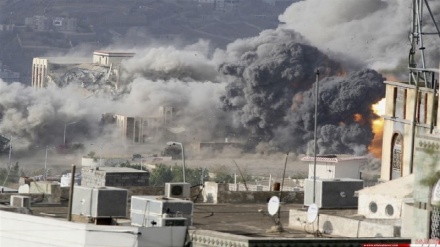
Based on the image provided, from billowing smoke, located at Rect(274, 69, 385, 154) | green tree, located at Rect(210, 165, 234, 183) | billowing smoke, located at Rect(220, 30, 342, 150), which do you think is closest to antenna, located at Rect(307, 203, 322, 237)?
green tree, located at Rect(210, 165, 234, 183)

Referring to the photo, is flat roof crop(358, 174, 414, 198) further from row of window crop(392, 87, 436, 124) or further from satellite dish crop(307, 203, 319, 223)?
row of window crop(392, 87, 436, 124)

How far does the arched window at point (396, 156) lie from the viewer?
163ft

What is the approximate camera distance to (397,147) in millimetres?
49938

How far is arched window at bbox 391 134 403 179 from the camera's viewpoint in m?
49.8

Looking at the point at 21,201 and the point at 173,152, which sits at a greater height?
the point at 173,152

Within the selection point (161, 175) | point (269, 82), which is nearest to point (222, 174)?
point (161, 175)

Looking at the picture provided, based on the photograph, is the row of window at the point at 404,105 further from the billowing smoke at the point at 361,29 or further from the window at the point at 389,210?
the billowing smoke at the point at 361,29

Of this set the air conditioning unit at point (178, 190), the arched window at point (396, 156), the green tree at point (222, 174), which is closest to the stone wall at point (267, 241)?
the air conditioning unit at point (178, 190)

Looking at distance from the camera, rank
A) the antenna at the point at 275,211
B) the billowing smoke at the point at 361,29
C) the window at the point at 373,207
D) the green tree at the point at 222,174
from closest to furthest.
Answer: the antenna at the point at 275,211, the window at the point at 373,207, the green tree at the point at 222,174, the billowing smoke at the point at 361,29

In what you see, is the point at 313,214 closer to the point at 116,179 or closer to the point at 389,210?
the point at 389,210

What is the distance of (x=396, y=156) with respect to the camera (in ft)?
165

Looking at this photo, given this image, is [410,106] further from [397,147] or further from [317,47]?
[317,47]

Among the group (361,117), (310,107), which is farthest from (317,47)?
(361,117)

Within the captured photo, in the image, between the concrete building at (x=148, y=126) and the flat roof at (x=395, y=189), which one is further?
the concrete building at (x=148, y=126)
